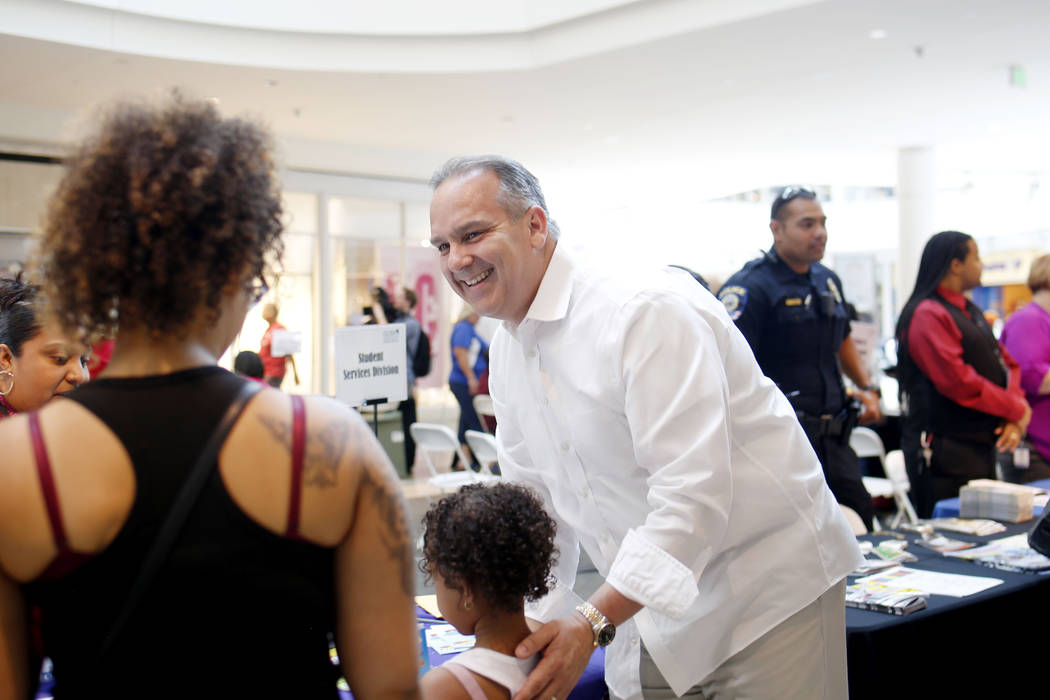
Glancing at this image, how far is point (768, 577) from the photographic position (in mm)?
1671

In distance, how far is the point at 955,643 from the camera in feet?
8.48

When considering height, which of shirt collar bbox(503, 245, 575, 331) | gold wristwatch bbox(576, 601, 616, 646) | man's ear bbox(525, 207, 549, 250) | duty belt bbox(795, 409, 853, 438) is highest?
man's ear bbox(525, 207, 549, 250)

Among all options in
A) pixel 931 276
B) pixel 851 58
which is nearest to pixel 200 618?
pixel 931 276

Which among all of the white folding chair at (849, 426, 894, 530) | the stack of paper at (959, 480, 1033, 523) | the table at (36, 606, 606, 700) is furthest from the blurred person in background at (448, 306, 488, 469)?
the table at (36, 606, 606, 700)

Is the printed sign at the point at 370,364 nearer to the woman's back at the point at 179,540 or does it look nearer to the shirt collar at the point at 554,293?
the shirt collar at the point at 554,293

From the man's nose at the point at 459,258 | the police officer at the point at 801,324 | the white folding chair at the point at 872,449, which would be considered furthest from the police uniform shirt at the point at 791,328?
the man's nose at the point at 459,258

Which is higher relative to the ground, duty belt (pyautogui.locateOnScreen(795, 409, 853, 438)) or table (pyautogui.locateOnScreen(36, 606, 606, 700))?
duty belt (pyautogui.locateOnScreen(795, 409, 853, 438))

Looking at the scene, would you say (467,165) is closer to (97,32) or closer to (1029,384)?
(1029,384)

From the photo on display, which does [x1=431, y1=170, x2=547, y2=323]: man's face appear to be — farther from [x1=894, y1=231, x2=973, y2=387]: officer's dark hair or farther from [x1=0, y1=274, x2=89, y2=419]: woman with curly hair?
[x1=894, y1=231, x2=973, y2=387]: officer's dark hair

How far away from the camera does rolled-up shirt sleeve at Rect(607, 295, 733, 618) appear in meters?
1.49

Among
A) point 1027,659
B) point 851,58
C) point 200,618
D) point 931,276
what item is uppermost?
point 851,58

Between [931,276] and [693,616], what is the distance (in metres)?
3.46

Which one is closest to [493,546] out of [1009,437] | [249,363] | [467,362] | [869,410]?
[249,363]

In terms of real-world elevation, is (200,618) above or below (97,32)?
below
